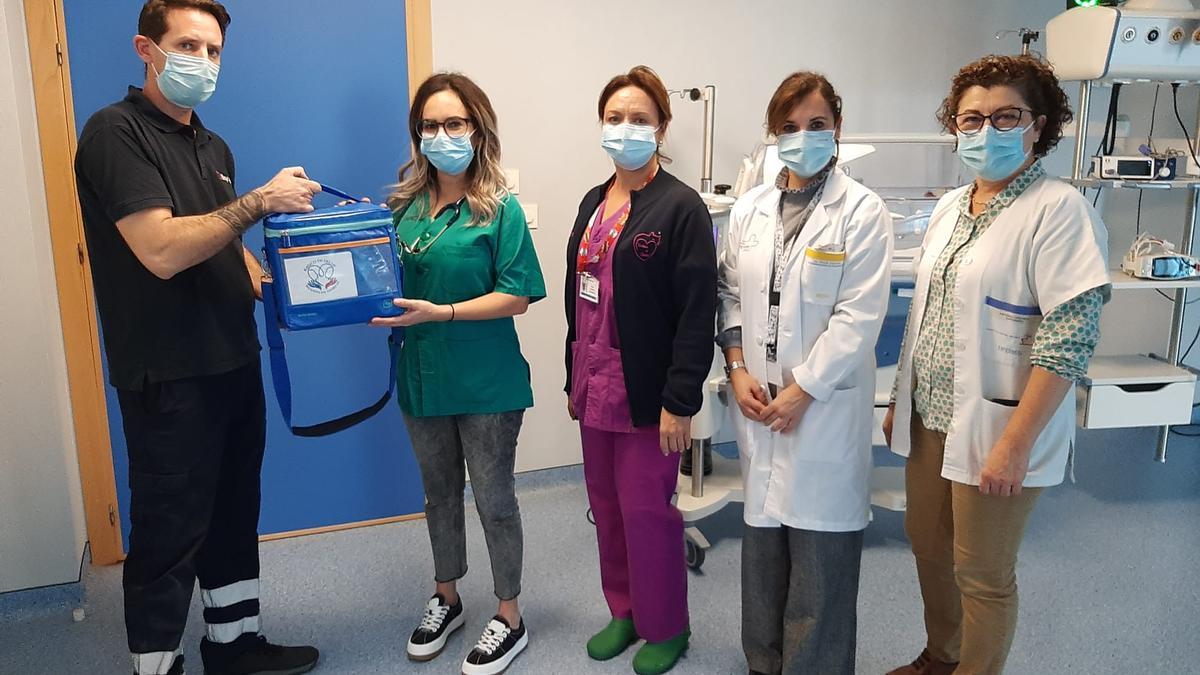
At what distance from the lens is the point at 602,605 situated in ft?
8.11

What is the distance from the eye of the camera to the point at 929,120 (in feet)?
11.8

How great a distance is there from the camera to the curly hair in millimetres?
1659

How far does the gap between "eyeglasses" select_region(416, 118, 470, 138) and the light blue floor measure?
1.29 metres

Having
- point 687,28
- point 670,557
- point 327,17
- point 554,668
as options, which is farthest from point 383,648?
point 687,28

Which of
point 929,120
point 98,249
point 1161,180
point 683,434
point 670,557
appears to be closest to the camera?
point 98,249

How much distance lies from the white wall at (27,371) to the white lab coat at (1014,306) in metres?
2.28

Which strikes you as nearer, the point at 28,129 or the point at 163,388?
the point at 163,388

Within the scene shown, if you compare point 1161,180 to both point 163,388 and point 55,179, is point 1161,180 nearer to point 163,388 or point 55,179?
point 163,388

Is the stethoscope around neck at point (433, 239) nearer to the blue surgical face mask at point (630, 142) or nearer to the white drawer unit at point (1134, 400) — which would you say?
the blue surgical face mask at point (630, 142)

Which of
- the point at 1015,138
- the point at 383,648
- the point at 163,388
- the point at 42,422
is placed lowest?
the point at 383,648

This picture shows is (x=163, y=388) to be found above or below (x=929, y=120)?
below

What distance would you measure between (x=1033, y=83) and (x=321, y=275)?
4.80ft

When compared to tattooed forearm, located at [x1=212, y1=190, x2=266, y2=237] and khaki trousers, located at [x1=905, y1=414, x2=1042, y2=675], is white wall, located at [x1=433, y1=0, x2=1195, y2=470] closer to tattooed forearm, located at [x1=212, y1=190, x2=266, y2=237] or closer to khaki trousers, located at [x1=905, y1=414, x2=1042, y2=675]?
tattooed forearm, located at [x1=212, y1=190, x2=266, y2=237]

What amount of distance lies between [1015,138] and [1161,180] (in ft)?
5.80
